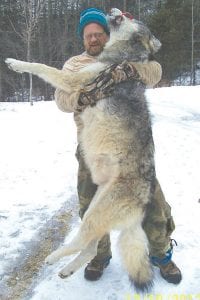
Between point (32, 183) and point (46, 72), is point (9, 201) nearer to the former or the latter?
point (32, 183)

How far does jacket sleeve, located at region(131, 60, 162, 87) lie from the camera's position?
361 centimetres

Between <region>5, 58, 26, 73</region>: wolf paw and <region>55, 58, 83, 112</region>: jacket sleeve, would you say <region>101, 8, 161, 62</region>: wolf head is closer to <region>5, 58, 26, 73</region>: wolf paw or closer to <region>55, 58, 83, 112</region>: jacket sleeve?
<region>55, 58, 83, 112</region>: jacket sleeve

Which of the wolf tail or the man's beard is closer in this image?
the wolf tail

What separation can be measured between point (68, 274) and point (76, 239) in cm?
30

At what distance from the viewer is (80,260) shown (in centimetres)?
345

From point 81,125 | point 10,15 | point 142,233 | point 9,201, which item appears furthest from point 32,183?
point 10,15

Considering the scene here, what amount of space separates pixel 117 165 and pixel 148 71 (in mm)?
870

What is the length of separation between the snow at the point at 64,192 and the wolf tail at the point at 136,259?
8.0 inches

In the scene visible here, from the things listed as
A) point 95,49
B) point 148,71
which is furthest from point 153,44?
point 95,49

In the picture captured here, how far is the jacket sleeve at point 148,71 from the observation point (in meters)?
3.61

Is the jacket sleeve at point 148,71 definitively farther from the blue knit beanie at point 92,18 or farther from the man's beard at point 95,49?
the blue knit beanie at point 92,18

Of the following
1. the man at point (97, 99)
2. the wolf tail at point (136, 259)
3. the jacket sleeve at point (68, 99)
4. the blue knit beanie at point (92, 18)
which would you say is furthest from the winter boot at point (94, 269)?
→ the blue knit beanie at point (92, 18)

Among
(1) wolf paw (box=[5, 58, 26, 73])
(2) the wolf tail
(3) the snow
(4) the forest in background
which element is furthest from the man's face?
(4) the forest in background

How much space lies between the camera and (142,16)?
34656 millimetres
